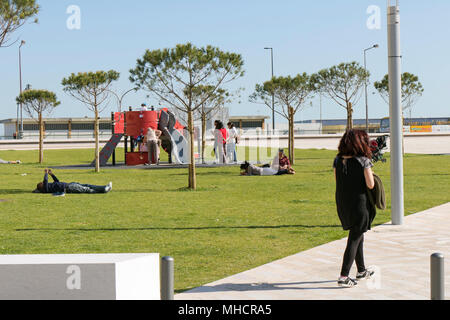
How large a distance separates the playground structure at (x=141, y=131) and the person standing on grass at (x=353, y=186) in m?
21.3

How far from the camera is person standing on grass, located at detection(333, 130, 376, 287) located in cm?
582

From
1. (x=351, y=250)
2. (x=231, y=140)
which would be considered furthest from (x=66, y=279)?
(x=231, y=140)

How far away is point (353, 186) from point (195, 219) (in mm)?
5159

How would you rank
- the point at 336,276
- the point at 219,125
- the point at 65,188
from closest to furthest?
1. the point at 336,276
2. the point at 65,188
3. the point at 219,125

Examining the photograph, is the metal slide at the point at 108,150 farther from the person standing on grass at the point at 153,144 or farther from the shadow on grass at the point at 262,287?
the shadow on grass at the point at 262,287

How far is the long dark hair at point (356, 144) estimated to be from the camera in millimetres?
5797

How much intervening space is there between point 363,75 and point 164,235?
122 feet

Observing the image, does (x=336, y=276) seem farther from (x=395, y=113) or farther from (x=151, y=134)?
(x=151, y=134)

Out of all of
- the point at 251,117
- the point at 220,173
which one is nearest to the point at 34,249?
the point at 220,173

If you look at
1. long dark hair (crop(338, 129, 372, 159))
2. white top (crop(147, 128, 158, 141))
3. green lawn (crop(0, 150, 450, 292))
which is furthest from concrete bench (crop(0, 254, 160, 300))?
white top (crop(147, 128, 158, 141))

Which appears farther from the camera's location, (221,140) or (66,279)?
(221,140)

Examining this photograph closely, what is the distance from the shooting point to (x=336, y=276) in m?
6.25

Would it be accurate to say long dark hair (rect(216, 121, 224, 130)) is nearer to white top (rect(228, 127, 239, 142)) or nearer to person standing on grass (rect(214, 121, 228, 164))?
person standing on grass (rect(214, 121, 228, 164))
